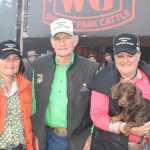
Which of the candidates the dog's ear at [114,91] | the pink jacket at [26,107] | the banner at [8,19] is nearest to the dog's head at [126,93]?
the dog's ear at [114,91]

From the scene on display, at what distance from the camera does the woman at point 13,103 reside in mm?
3967

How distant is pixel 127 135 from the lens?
379 centimetres

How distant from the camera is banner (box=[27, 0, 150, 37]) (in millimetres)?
10422

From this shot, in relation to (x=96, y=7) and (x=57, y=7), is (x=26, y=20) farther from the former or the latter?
(x=96, y=7)

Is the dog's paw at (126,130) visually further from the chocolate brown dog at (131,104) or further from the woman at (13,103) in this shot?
the woman at (13,103)

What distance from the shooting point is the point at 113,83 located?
3.98 meters

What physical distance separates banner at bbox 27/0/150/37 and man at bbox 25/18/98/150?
6232 mm

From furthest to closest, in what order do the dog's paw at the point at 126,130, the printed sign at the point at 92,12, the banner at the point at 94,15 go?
the printed sign at the point at 92,12 → the banner at the point at 94,15 → the dog's paw at the point at 126,130

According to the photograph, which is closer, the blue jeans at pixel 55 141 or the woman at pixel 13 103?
the woman at pixel 13 103

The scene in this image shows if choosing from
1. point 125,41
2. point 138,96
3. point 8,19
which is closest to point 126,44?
point 125,41

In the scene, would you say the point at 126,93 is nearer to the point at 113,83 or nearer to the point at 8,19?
the point at 113,83

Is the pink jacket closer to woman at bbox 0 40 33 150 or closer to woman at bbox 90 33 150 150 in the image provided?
woman at bbox 0 40 33 150

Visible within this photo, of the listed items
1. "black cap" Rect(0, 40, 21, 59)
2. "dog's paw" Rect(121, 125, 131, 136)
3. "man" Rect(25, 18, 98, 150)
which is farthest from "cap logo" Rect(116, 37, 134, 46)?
"black cap" Rect(0, 40, 21, 59)

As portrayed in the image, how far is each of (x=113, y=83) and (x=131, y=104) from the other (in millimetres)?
251
